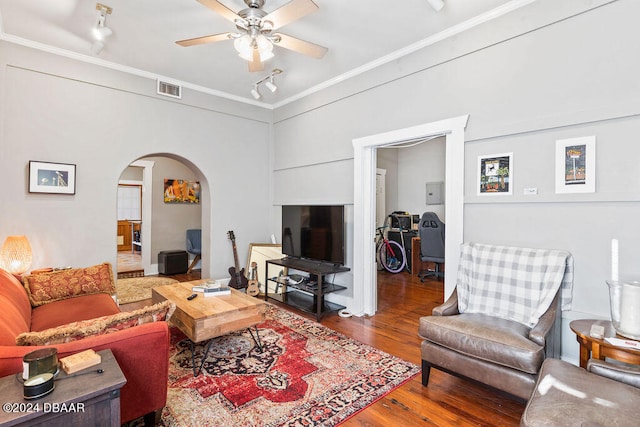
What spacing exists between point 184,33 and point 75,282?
264 centimetres

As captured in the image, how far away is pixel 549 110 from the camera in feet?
8.27

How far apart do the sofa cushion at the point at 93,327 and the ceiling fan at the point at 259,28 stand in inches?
79.1

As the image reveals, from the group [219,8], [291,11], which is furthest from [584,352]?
[219,8]

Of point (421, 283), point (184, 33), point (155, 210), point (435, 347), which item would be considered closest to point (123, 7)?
point (184, 33)

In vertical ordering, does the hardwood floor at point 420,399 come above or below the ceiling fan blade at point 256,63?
below

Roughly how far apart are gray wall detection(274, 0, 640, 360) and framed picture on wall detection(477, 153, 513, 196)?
0.05 m

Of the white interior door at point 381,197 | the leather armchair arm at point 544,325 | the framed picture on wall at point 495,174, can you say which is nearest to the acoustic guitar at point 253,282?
the framed picture on wall at point 495,174

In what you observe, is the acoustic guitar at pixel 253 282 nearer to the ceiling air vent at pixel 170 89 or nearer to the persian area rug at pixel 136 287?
the persian area rug at pixel 136 287

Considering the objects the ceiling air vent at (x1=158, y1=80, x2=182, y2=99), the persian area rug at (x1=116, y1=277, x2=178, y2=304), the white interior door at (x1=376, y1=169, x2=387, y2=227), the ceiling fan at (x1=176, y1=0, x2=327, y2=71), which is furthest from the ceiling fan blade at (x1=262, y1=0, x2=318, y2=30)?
the white interior door at (x1=376, y1=169, x2=387, y2=227)

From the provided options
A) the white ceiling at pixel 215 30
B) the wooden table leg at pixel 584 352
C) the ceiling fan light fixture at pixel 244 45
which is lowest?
→ the wooden table leg at pixel 584 352

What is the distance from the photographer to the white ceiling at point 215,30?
2750 millimetres

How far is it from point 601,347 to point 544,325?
31 cm

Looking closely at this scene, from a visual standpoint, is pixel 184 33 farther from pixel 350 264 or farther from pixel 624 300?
pixel 624 300

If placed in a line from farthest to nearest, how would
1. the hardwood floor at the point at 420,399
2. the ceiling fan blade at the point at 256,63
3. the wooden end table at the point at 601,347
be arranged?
the ceiling fan blade at the point at 256,63
the hardwood floor at the point at 420,399
the wooden end table at the point at 601,347
